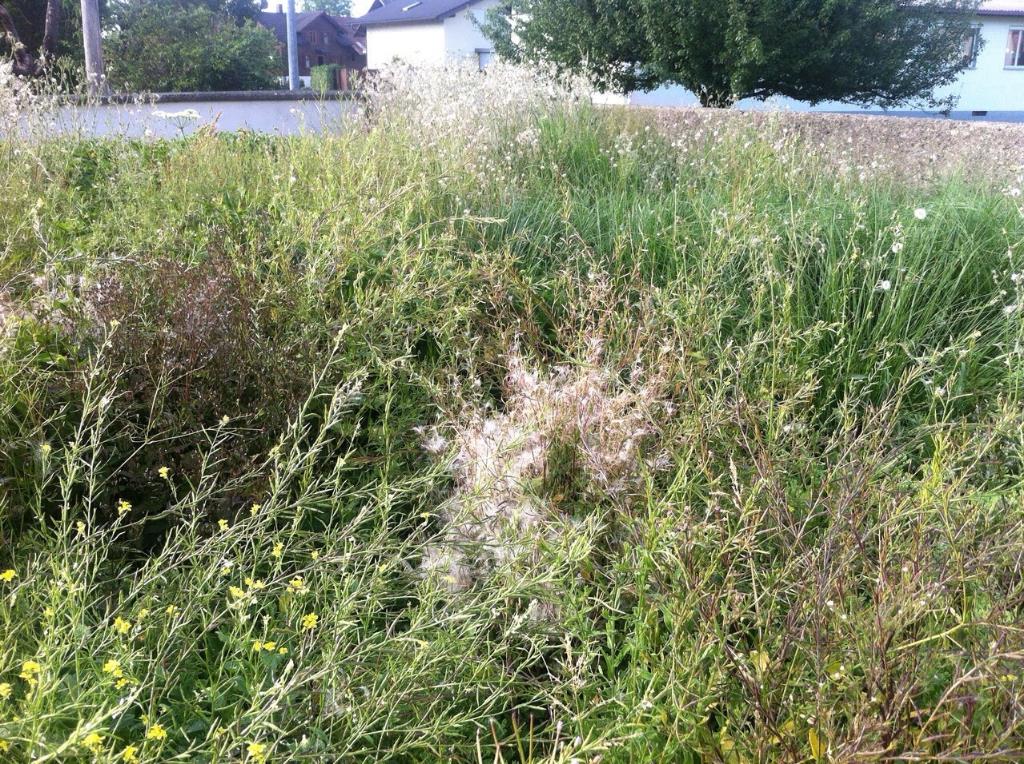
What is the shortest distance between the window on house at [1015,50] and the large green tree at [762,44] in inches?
697

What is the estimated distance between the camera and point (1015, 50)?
112 ft

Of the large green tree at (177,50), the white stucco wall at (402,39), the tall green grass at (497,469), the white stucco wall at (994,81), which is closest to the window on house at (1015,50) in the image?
the white stucco wall at (994,81)

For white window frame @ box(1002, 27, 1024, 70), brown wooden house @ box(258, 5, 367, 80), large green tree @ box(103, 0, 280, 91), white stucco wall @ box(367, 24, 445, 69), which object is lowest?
large green tree @ box(103, 0, 280, 91)

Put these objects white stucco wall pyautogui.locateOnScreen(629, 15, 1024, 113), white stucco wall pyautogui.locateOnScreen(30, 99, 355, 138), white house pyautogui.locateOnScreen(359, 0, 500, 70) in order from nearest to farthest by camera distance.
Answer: white stucco wall pyautogui.locateOnScreen(30, 99, 355, 138), white stucco wall pyautogui.locateOnScreen(629, 15, 1024, 113), white house pyautogui.locateOnScreen(359, 0, 500, 70)

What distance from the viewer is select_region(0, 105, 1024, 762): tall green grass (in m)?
1.60

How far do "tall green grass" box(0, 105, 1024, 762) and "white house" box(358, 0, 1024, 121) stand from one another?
12587 millimetres

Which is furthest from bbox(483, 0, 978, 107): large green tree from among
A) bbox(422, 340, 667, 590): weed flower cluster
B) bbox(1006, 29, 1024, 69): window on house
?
bbox(1006, 29, 1024, 69): window on house

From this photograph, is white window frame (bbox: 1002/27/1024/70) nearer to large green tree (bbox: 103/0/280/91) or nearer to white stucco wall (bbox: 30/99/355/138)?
large green tree (bbox: 103/0/280/91)

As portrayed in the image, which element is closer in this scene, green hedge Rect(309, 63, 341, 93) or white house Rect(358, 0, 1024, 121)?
green hedge Rect(309, 63, 341, 93)

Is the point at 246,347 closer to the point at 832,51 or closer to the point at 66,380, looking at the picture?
the point at 66,380

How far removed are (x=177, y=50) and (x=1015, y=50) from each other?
3079 centimetres

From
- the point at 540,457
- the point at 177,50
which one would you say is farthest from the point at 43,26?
the point at 540,457

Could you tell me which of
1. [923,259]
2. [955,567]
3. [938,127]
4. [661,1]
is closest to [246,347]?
[955,567]

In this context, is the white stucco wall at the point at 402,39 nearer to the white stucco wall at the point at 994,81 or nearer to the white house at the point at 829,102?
the white house at the point at 829,102
